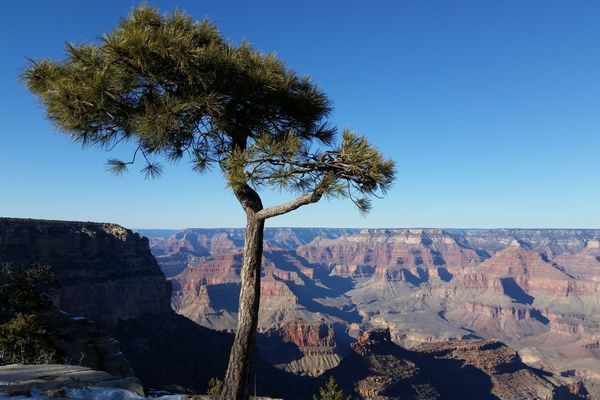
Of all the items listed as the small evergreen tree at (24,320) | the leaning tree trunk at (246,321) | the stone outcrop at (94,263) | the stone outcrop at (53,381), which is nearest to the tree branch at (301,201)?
the leaning tree trunk at (246,321)

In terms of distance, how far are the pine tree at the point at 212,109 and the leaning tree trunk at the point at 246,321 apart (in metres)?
0.02

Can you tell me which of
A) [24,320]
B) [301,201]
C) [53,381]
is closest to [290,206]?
[301,201]

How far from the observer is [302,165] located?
34.7ft

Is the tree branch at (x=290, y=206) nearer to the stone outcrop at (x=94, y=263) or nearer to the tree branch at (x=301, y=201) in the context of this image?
the tree branch at (x=301, y=201)

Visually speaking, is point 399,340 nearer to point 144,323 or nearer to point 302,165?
point 144,323

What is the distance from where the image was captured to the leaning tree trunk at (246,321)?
36.2 ft

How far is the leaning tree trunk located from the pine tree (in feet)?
0.08

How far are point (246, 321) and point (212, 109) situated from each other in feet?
17.0

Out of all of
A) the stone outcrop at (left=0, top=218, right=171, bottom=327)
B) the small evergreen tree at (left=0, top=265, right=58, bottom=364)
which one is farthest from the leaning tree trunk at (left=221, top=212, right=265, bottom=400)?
the stone outcrop at (left=0, top=218, right=171, bottom=327)

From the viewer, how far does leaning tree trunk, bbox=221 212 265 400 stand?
1103 centimetres

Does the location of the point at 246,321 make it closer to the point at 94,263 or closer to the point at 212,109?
the point at 212,109

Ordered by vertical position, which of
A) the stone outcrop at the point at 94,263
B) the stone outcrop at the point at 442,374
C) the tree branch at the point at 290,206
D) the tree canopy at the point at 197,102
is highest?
the tree canopy at the point at 197,102

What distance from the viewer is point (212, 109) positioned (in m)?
11.1

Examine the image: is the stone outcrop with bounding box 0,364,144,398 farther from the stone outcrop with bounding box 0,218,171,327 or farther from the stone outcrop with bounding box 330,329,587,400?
the stone outcrop with bounding box 330,329,587,400
